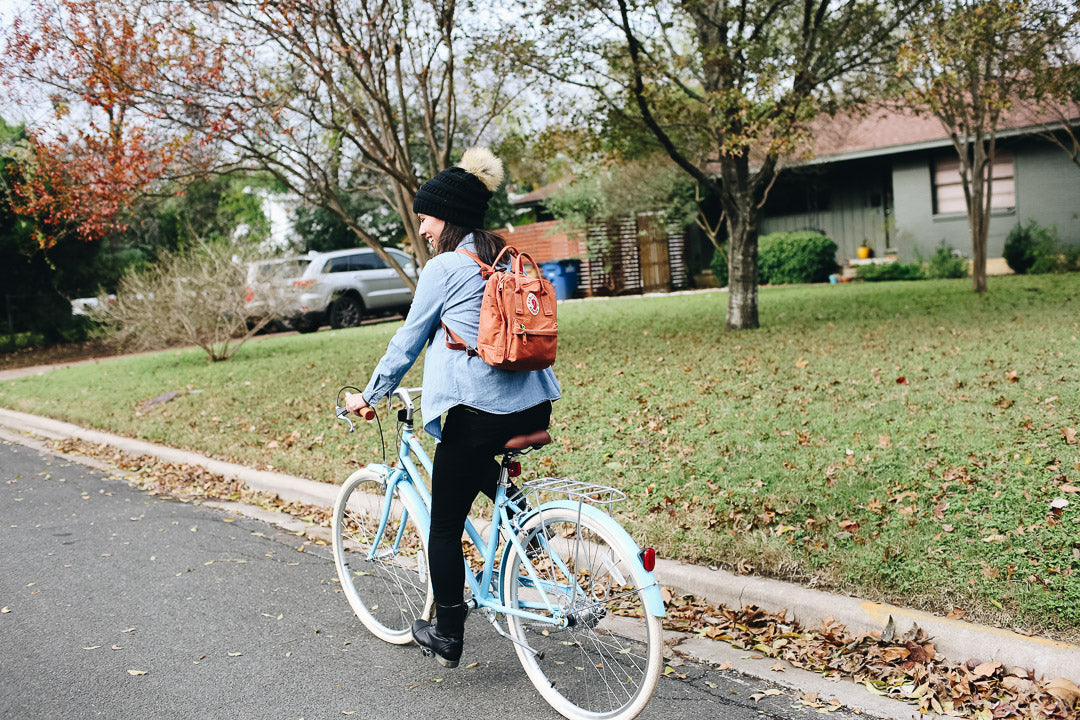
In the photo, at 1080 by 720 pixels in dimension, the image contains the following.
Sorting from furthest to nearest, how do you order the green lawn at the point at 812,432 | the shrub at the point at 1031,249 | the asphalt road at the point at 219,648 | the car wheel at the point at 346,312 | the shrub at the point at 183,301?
the car wheel at the point at 346,312
the shrub at the point at 1031,249
the shrub at the point at 183,301
the green lawn at the point at 812,432
the asphalt road at the point at 219,648

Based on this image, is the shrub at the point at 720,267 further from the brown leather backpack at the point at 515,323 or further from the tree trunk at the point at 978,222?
the brown leather backpack at the point at 515,323

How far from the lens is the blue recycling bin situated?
24.8m

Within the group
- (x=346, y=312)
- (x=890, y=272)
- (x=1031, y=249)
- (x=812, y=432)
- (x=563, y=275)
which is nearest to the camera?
(x=812, y=432)

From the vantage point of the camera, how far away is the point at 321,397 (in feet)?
33.1

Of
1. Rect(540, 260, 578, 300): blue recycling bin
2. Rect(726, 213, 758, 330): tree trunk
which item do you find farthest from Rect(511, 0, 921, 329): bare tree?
Rect(540, 260, 578, 300): blue recycling bin

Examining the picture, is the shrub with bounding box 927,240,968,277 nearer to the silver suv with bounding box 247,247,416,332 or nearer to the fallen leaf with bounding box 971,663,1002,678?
the silver suv with bounding box 247,247,416,332

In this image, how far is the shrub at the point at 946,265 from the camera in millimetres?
20484

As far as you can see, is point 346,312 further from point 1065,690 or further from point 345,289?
point 1065,690

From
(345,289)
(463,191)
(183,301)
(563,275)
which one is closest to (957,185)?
(563,275)

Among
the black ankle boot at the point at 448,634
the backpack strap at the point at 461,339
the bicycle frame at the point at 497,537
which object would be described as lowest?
the black ankle boot at the point at 448,634

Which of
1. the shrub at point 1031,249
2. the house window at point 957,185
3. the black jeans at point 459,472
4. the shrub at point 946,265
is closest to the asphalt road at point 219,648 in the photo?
the black jeans at point 459,472

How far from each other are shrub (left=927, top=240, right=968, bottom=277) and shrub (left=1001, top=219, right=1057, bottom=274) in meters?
0.91

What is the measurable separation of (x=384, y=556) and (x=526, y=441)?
51.3 inches

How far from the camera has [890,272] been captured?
2162cm
